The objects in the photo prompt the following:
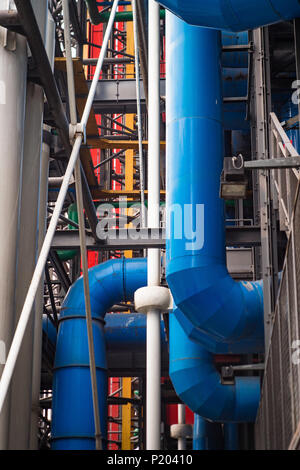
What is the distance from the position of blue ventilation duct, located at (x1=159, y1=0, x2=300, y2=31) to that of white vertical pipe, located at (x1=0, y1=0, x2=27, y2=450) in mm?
1169

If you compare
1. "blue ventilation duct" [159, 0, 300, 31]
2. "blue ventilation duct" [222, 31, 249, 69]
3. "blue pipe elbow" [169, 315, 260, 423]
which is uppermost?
"blue ventilation duct" [222, 31, 249, 69]

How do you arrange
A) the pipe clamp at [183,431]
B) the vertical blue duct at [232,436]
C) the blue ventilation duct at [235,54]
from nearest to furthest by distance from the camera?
the blue ventilation duct at [235,54] → the vertical blue duct at [232,436] → the pipe clamp at [183,431]

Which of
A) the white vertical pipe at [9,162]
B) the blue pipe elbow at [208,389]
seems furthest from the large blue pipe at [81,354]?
the white vertical pipe at [9,162]

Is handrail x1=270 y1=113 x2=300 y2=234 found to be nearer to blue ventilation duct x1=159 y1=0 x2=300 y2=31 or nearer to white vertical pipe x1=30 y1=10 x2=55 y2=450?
blue ventilation duct x1=159 y1=0 x2=300 y2=31

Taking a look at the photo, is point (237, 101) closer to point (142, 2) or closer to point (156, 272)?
point (142, 2)

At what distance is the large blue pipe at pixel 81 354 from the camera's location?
9664 mm

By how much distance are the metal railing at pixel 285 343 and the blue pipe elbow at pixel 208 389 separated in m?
1.26

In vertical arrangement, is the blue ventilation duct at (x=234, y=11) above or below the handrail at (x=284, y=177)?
above

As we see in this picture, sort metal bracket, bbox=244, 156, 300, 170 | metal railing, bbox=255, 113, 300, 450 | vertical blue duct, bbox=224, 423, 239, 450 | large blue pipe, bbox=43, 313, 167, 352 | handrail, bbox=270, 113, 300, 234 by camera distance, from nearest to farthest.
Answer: metal railing, bbox=255, 113, 300, 450, metal bracket, bbox=244, 156, 300, 170, handrail, bbox=270, 113, 300, 234, large blue pipe, bbox=43, 313, 167, 352, vertical blue duct, bbox=224, 423, 239, 450

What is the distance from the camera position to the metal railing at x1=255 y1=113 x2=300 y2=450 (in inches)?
188

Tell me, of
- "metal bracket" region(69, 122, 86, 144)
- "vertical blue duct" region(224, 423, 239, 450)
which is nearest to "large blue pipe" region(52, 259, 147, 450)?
"vertical blue duct" region(224, 423, 239, 450)

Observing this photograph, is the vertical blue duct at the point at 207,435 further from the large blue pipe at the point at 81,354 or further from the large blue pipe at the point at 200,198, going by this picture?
the large blue pipe at the point at 200,198

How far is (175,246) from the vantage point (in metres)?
7.94
